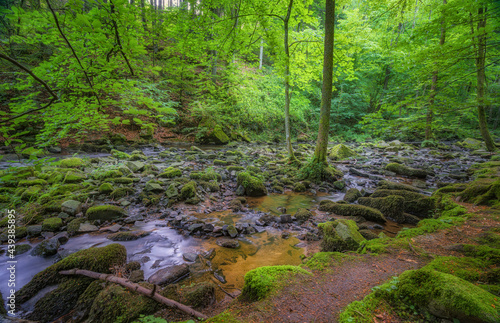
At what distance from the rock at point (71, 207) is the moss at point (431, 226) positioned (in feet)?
21.9

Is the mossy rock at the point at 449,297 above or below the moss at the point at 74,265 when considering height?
above

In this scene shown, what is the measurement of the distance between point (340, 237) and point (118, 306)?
321 centimetres

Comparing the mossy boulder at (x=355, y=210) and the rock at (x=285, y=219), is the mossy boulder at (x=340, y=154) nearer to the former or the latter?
Answer: the mossy boulder at (x=355, y=210)

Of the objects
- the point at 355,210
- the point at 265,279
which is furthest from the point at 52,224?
the point at 355,210

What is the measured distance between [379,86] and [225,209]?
25.1 meters

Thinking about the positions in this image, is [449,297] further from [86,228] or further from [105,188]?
[105,188]

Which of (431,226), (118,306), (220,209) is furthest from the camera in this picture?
(220,209)

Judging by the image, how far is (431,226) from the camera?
3.63 meters

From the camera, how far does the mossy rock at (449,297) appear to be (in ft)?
4.56

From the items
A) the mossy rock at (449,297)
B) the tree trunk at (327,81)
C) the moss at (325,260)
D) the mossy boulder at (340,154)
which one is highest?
the tree trunk at (327,81)

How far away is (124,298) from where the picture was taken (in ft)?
6.85

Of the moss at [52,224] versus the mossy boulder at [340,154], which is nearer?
the moss at [52,224]

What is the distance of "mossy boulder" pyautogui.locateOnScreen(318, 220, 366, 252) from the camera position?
3.22 m

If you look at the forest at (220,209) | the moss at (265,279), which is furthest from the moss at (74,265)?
the moss at (265,279)
